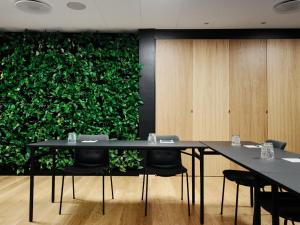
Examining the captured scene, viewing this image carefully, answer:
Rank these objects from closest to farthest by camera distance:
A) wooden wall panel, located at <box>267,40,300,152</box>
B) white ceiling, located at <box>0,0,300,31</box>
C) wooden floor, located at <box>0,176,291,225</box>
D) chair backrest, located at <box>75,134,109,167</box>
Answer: wooden floor, located at <box>0,176,291,225</box>, chair backrest, located at <box>75,134,109,167</box>, white ceiling, located at <box>0,0,300,31</box>, wooden wall panel, located at <box>267,40,300,152</box>

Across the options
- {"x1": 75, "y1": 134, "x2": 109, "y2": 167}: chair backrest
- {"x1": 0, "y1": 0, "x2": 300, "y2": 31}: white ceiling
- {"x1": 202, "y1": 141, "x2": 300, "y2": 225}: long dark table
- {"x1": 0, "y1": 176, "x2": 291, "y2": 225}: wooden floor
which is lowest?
{"x1": 0, "y1": 176, "x2": 291, "y2": 225}: wooden floor

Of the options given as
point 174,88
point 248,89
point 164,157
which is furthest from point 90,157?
point 248,89

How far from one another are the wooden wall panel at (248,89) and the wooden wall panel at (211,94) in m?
0.14

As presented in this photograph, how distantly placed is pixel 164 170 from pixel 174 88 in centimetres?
234

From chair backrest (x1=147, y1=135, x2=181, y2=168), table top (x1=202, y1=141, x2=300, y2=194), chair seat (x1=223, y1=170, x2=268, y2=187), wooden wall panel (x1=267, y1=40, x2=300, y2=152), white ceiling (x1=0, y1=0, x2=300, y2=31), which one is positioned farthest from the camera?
wooden wall panel (x1=267, y1=40, x2=300, y2=152)

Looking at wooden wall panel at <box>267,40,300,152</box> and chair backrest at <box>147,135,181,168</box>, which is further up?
wooden wall panel at <box>267,40,300,152</box>

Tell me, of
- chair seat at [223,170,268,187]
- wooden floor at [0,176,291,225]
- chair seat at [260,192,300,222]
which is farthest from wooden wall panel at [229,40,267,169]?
chair seat at [260,192,300,222]

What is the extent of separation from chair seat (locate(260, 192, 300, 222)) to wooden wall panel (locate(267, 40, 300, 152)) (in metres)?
3.27

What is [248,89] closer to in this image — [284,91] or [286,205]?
[284,91]

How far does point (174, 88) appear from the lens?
5.28 meters

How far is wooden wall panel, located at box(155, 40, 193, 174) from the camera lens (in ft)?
17.2

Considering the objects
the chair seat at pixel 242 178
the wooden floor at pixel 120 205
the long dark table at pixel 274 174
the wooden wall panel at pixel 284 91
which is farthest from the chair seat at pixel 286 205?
the wooden wall panel at pixel 284 91

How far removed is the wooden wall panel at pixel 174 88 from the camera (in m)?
5.25

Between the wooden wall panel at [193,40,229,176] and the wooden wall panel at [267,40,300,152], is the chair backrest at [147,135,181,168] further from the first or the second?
the wooden wall panel at [267,40,300,152]
